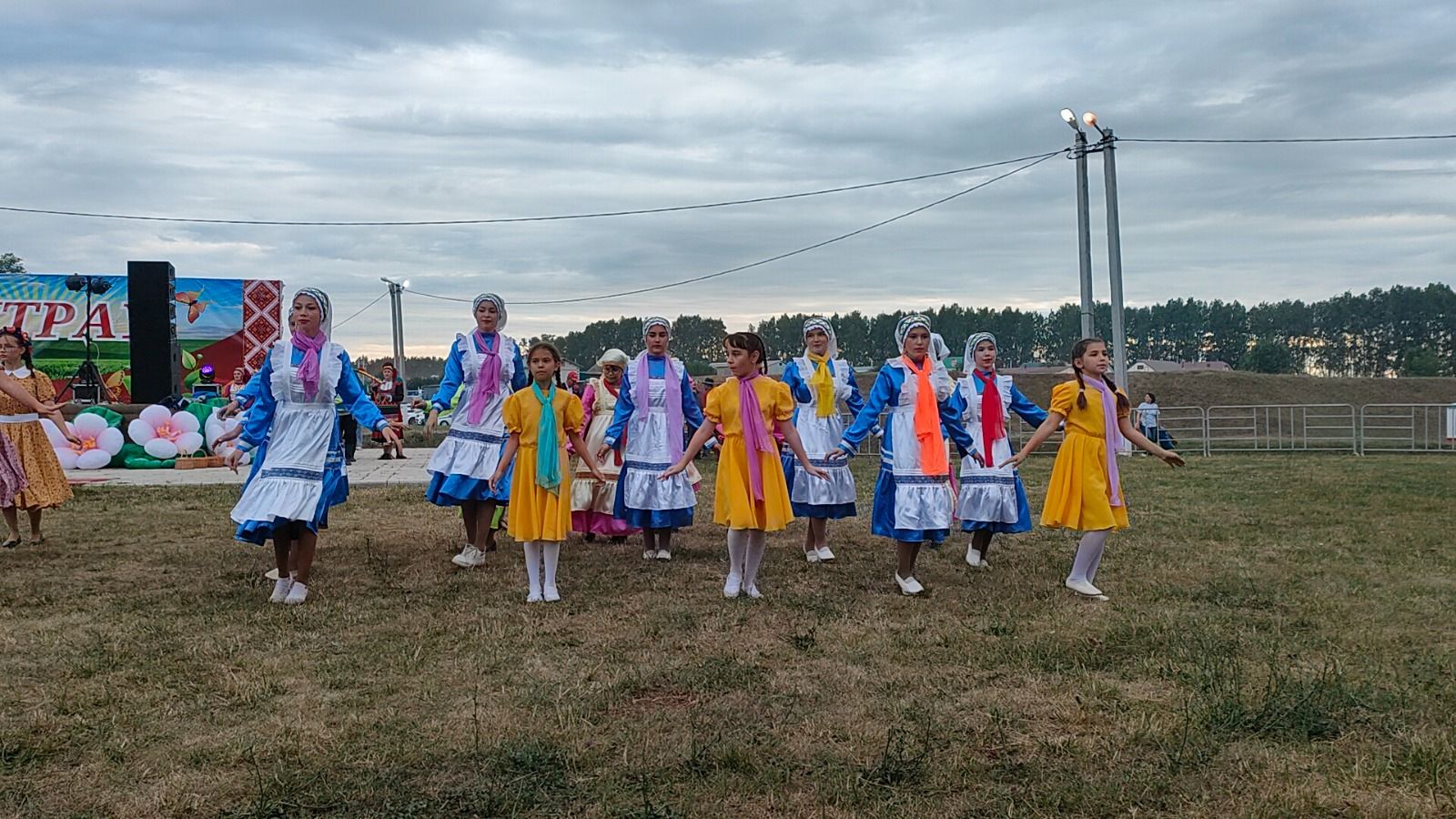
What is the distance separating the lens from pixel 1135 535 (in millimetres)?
8797

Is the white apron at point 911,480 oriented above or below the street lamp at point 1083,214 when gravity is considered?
below

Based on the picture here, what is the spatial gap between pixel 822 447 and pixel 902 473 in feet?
4.45

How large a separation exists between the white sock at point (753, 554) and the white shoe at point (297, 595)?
2.64 m

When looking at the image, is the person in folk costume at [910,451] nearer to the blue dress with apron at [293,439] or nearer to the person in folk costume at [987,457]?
the person in folk costume at [987,457]

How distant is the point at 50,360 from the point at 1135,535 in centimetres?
2610

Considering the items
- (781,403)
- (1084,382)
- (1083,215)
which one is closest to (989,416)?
(1084,382)

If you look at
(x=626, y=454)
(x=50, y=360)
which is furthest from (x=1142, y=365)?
(x=626, y=454)

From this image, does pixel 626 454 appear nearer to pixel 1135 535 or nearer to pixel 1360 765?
pixel 1135 535

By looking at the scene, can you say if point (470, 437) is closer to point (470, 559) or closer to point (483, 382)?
point (483, 382)

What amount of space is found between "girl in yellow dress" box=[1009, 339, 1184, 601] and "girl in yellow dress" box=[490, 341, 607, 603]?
9.08 feet

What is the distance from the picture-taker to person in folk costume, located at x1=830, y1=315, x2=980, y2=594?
6484 mm

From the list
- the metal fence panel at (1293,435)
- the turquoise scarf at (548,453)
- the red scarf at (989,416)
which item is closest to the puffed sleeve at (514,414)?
the turquoise scarf at (548,453)

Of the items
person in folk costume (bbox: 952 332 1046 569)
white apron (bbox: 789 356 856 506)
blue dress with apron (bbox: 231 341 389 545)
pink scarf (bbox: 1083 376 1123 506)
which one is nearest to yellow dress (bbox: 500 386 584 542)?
blue dress with apron (bbox: 231 341 389 545)

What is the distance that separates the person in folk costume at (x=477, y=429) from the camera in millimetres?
7473
